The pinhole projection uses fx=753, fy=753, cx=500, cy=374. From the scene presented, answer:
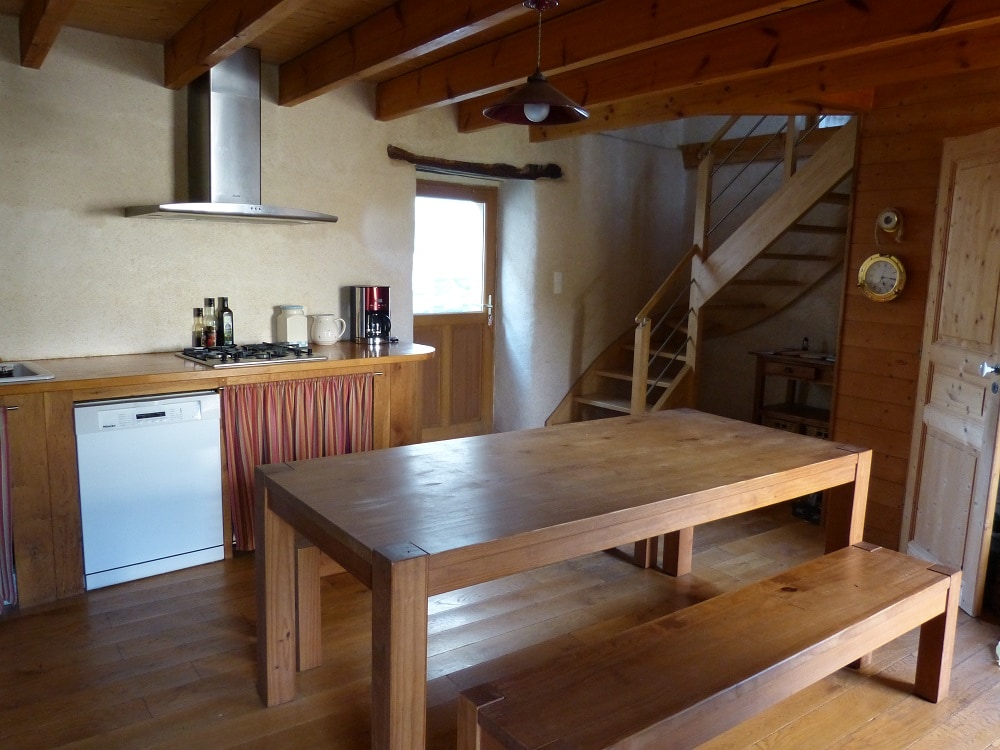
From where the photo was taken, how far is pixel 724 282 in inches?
191

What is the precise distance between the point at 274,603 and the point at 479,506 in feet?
2.52

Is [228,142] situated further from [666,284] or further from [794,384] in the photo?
[794,384]

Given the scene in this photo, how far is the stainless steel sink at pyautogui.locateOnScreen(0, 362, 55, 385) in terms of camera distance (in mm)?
2678

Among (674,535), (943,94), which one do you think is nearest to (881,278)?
(943,94)

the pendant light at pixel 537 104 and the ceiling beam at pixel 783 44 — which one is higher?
the ceiling beam at pixel 783 44

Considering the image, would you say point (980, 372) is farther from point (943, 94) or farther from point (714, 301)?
point (714, 301)

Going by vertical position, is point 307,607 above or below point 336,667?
above

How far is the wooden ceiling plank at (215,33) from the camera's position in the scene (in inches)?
96.0

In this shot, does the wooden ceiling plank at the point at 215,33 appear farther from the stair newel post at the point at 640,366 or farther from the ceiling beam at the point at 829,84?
the stair newel post at the point at 640,366

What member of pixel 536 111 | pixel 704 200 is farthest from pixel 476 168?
pixel 536 111

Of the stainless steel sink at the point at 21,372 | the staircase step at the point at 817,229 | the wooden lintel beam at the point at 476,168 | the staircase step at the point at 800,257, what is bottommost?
the stainless steel sink at the point at 21,372

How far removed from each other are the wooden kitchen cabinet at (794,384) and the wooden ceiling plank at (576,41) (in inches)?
103

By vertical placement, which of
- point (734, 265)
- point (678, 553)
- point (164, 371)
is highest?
point (734, 265)

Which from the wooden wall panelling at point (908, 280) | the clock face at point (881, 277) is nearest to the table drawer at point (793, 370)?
the wooden wall panelling at point (908, 280)
